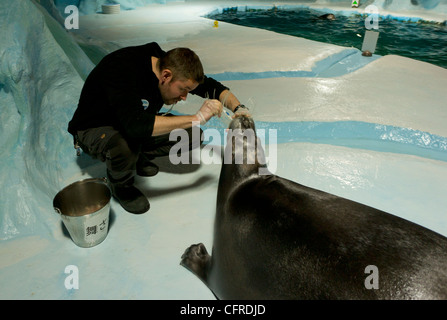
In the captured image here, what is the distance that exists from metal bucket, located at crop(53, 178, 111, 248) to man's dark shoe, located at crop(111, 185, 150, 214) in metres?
0.22

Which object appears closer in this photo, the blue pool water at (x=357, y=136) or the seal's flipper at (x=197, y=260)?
the seal's flipper at (x=197, y=260)

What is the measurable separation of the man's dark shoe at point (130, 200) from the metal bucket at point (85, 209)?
0.22 m

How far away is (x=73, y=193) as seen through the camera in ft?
6.28

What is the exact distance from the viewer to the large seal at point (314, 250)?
3.46 feet

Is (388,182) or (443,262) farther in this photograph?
(388,182)

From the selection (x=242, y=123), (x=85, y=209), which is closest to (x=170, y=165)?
(x=85, y=209)

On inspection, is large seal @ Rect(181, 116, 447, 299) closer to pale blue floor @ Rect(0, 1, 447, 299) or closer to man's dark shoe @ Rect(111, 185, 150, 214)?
pale blue floor @ Rect(0, 1, 447, 299)

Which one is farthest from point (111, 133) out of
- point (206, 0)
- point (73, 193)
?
point (206, 0)

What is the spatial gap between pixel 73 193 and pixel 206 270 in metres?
0.95

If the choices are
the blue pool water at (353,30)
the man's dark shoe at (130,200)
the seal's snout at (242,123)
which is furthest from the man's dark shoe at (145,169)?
the blue pool water at (353,30)

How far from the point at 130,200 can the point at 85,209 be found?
1.00 feet

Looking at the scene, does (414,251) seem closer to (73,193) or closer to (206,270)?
(206,270)

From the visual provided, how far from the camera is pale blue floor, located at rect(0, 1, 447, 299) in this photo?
176 cm

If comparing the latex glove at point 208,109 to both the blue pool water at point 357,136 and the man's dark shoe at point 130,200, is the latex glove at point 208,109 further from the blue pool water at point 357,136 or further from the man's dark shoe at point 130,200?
the blue pool water at point 357,136
